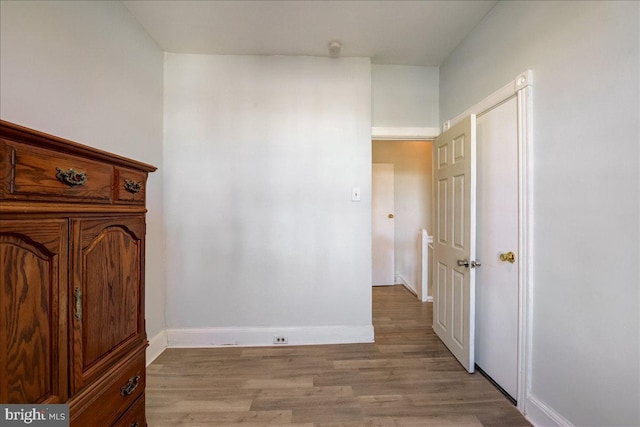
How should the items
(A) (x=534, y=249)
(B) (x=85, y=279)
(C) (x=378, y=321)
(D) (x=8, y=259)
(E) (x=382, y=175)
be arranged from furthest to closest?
(E) (x=382, y=175) < (C) (x=378, y=321) < (A) (x=534, y=249) < (B) (x=85, y=279) < (D) (x=8, y=259)

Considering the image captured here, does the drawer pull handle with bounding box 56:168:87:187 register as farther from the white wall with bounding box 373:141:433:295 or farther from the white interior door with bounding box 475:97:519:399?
the white wall with bounding box 373:141:433:295

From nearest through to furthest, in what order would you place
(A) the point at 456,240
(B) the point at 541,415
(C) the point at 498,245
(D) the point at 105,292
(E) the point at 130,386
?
(D) the point at 105,292
(E) the point at 130,386
(B) the point at 541,415
(C) the point at 498,245
(A) the point at 456,240

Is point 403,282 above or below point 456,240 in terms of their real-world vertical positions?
below

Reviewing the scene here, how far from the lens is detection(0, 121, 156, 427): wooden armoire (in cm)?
64

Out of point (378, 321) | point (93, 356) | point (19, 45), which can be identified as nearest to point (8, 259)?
point (93, 356)

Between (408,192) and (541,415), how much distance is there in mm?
3040

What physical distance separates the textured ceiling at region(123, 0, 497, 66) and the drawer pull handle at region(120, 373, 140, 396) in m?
2.24

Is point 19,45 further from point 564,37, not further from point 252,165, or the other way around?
point 564,37

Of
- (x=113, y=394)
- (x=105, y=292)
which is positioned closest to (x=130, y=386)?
(x=113, y=394)

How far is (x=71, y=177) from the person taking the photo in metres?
0.78

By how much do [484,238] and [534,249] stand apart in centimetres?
39

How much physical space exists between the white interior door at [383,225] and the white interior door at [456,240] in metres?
1.57

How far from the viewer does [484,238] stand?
1.80 m

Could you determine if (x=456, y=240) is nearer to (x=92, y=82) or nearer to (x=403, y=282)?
(x=403, y=282)
